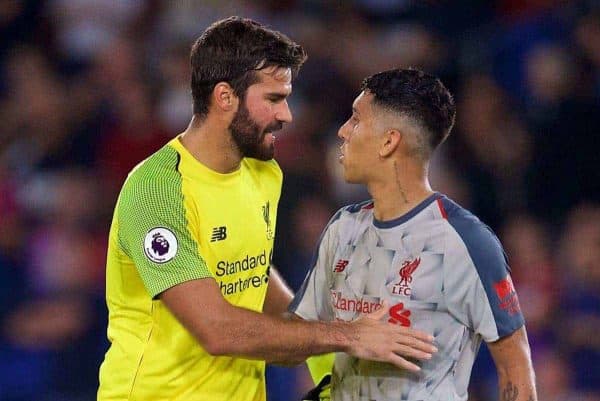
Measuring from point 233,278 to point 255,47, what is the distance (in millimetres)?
737

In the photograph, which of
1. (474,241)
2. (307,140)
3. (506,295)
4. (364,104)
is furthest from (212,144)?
(307,140)

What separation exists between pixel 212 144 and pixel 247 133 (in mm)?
117

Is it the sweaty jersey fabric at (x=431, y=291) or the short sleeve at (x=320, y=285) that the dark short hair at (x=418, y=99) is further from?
the short sleeve at (x=320, y=285)

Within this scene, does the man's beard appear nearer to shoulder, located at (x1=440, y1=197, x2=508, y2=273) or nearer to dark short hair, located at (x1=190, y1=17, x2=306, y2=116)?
dark short hair, located at (x1=190, y1=17, x2=306, y2=116)

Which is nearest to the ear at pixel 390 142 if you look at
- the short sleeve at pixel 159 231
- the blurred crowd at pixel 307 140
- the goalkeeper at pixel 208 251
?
the goalkeeper at pixel 208 251

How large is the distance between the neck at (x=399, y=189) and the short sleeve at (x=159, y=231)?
0.56 meters

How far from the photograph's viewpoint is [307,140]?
6.41 metres

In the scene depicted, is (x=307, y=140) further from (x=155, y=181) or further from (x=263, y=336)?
(x=263, y=336)

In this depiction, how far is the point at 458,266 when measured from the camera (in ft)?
10.5

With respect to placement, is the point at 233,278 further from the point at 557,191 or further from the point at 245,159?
the point at 557,191

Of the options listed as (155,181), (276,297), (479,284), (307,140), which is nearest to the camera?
(479,284)

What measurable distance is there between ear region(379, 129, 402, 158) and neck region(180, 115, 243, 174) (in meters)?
0.52

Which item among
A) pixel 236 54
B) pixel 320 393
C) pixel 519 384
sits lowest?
pixel 320 393

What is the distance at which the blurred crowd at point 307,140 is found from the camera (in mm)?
5820
